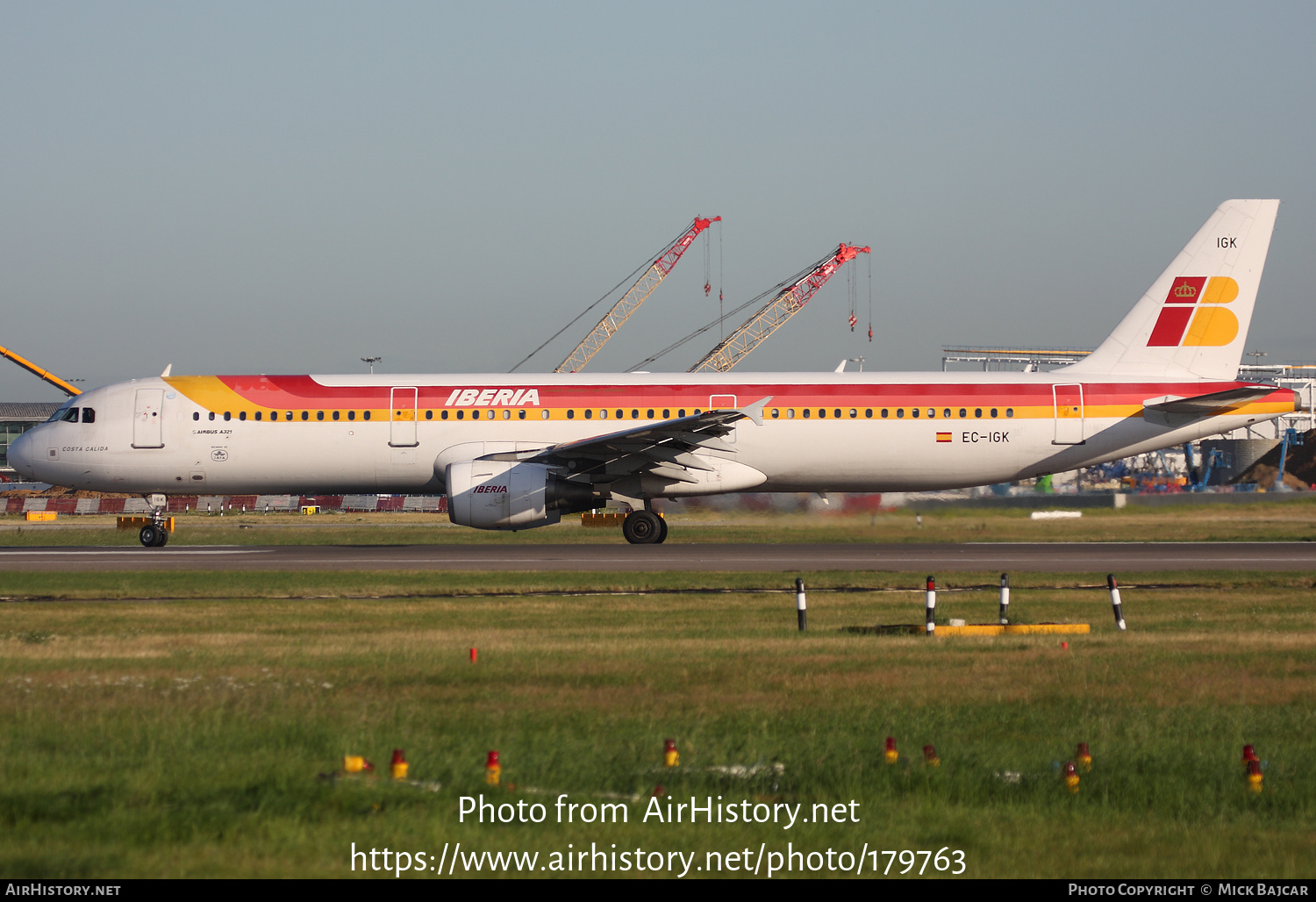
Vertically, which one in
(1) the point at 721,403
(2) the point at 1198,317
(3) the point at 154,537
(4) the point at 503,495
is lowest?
(3) the point at 154,537

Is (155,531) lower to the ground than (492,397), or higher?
lower

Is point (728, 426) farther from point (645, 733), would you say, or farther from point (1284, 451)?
point (1284, 451)

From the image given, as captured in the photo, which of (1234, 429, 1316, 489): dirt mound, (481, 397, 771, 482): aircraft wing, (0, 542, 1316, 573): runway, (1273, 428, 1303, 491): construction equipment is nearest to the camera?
(0, 542, 1316, 573): runway

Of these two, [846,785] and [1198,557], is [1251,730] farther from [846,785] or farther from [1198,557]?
[1198,557]

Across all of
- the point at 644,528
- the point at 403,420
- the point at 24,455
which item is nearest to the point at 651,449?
the point at 644,528

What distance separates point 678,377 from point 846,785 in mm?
24115

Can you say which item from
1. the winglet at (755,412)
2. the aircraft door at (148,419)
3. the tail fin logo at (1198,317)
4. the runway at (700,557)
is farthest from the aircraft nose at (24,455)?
the tail fin logo at (1198,317)

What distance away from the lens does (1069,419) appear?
3002 cm

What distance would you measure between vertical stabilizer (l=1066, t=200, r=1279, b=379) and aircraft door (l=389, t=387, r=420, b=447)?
17.2 meters

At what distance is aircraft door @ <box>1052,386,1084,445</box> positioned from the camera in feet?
98.4

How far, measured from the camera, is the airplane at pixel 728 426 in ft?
98.5

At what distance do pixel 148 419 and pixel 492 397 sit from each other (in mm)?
8917

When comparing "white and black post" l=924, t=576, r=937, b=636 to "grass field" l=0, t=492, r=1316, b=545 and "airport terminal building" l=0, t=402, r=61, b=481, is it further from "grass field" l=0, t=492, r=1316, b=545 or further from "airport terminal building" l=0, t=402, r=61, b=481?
"airport terminal building" l=0, t=402, r=61, b=481

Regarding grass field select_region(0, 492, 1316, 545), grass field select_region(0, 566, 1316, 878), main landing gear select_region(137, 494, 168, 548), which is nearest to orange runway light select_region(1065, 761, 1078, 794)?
grass field select_region(0, 566, 1316, 878)
